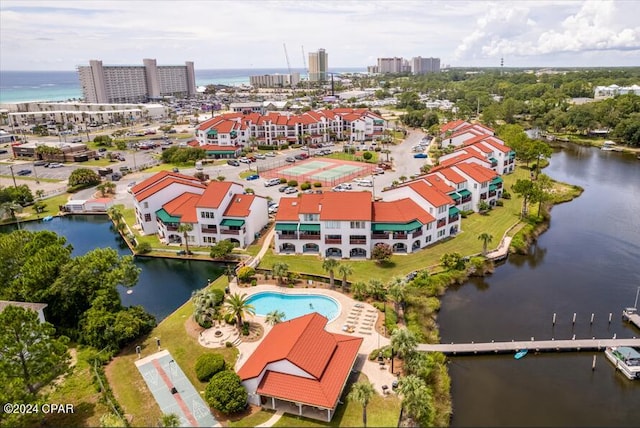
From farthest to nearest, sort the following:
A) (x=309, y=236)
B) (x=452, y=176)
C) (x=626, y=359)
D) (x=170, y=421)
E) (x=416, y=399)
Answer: (x=452, y=176) < (x=309, y=236) < (x=626, y=359) < (x=416, y=399) < (x=170, y=421)

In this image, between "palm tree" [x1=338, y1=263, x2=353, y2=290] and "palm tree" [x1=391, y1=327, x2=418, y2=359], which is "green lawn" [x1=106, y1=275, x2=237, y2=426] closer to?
"palm tree" [x1=391, y1=327, x2=418, y2=359]

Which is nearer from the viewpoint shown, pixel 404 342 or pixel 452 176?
pixel 404 342

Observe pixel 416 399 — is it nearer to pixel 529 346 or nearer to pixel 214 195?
pixel 529 346

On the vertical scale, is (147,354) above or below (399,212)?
below

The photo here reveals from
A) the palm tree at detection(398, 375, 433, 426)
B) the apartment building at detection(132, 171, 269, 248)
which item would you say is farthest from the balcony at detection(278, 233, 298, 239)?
the palm tree at detection(398, 375, 433, 426)

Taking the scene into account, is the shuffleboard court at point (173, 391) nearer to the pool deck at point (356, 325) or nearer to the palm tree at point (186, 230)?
the pool deck at point (356, 325)

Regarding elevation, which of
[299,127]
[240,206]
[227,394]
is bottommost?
[227,394]

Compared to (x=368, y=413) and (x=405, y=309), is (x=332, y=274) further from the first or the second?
(x=368, y=413)

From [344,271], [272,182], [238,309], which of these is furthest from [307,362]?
[272,182]
